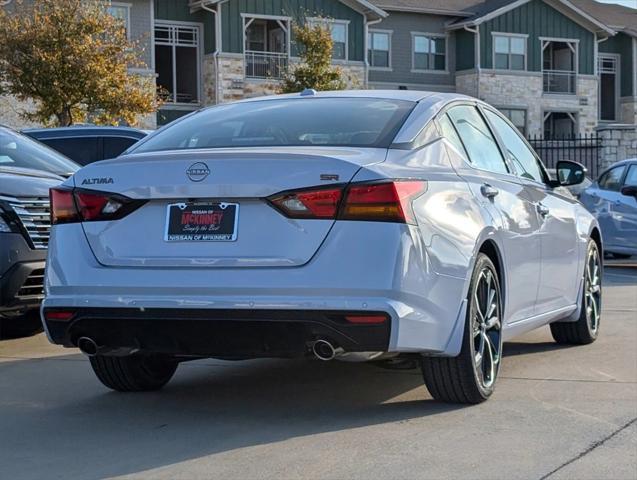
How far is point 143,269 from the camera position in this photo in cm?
529

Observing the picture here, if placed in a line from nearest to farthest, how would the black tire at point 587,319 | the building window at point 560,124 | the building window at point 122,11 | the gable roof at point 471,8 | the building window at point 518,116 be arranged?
the black tire at point 587,319
the building window at point 122,11
the gable roof at point 471,8
the building window at point 518,116
the building window at point 560,124

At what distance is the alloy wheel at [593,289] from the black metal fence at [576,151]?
84.3 ft

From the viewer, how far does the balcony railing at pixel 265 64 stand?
133 ft

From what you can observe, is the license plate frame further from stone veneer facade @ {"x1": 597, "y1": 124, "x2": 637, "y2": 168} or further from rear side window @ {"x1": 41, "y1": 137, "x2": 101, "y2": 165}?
stone veneer facade @ {"x1": 597, "y1": 124, "x2": 637, "y2": 168}

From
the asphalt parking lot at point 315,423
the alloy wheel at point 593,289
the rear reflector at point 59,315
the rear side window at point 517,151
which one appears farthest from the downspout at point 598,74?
the rear reflector at point 59,315

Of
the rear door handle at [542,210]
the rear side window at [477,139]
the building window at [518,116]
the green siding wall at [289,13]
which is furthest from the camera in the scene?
the building window at [518,116]

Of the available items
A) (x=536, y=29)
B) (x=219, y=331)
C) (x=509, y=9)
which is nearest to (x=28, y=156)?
(x=219, y=331)

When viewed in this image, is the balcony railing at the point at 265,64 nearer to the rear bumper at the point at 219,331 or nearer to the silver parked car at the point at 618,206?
the silver parked car at the point at 618,206

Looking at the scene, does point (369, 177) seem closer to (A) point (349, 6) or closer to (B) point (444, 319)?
(B) point (444, 319)

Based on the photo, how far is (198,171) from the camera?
17.3 ft

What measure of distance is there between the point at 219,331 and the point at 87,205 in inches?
36.8

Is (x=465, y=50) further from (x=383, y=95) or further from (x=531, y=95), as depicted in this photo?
(x=383, y=95)

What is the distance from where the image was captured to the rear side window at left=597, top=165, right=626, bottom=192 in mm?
16109

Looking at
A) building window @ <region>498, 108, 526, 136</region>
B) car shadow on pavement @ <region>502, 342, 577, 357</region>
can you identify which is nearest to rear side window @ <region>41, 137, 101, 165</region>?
car shadow on pavement @ <region>502, 342, 577, 357</region>
